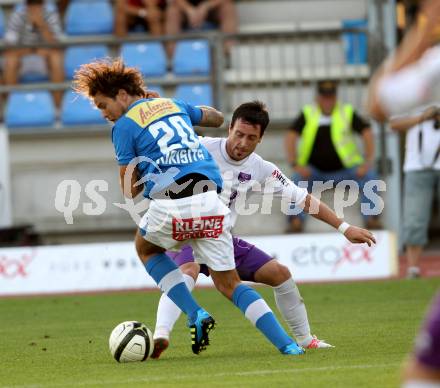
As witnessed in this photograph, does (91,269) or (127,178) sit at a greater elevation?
(127,178)

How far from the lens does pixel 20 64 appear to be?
16891mm

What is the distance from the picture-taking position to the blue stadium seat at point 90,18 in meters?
17.5

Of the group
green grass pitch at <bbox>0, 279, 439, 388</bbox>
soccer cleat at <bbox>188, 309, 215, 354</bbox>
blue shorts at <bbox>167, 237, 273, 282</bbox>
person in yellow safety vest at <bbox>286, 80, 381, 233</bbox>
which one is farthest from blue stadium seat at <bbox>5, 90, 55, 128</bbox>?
soccer cleat at <bbox>188, 309, 215, 354</bbox>

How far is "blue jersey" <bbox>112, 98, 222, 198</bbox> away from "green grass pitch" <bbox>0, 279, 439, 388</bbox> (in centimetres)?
A: 119

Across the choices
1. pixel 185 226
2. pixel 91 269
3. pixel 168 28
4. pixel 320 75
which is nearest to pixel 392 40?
pixel 320 75

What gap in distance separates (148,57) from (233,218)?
8.61 meters

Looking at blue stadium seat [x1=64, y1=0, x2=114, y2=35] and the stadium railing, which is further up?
blue stadium seat [x1=64, y1=0, x2=114, y2=35]

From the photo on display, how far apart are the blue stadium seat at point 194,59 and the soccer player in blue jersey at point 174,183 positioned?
8.96 metres

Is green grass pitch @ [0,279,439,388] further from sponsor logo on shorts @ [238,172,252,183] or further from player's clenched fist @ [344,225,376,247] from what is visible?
sponsor logo on shorts @ [238,172,252,183]

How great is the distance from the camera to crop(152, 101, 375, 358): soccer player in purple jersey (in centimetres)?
779

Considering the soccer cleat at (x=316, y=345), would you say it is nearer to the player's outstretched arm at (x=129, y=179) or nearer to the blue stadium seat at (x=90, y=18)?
the player's outstretched arm at (x=129, y=179)

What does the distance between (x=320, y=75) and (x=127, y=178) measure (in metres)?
9.68

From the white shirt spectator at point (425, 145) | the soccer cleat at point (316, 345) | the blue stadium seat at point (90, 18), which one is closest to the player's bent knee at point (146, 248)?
the soccer cleat at point (316, 345)

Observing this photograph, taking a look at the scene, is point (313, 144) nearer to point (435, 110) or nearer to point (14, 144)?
point (435, 110)
